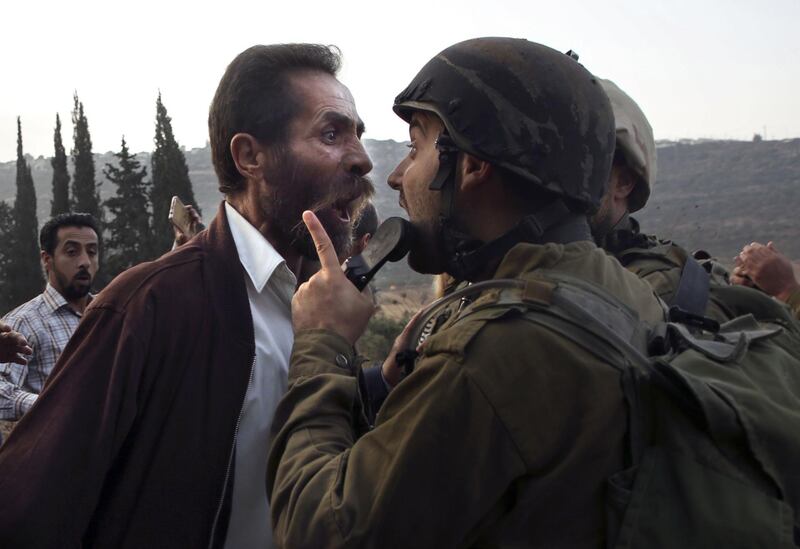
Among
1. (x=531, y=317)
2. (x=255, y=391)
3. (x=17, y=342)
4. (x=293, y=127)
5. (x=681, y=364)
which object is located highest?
(x=293, y=127)

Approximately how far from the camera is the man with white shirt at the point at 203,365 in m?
2.07

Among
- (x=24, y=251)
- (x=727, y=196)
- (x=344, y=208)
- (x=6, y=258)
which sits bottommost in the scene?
(x=6, y=258)

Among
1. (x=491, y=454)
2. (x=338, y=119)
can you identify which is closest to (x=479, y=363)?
(x=491, y=454)

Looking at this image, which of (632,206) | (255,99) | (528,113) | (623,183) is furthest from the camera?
(632,206)

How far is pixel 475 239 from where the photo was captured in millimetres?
2084

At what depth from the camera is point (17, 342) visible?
4.51m

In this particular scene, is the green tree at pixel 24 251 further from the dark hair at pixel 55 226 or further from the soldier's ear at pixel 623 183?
the soldier's ear at pixel 623 183

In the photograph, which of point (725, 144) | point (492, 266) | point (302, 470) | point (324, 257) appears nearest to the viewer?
point (302, 470)

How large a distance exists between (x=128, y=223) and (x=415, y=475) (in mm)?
39177

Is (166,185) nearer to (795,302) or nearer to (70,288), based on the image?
(70,288)

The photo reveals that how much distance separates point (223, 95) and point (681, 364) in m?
1.82

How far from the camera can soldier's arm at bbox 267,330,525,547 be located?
1631mm

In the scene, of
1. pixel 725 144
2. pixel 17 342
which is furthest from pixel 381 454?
pixel 725 144

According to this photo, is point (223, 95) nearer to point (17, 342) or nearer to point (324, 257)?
point (324, 257)
